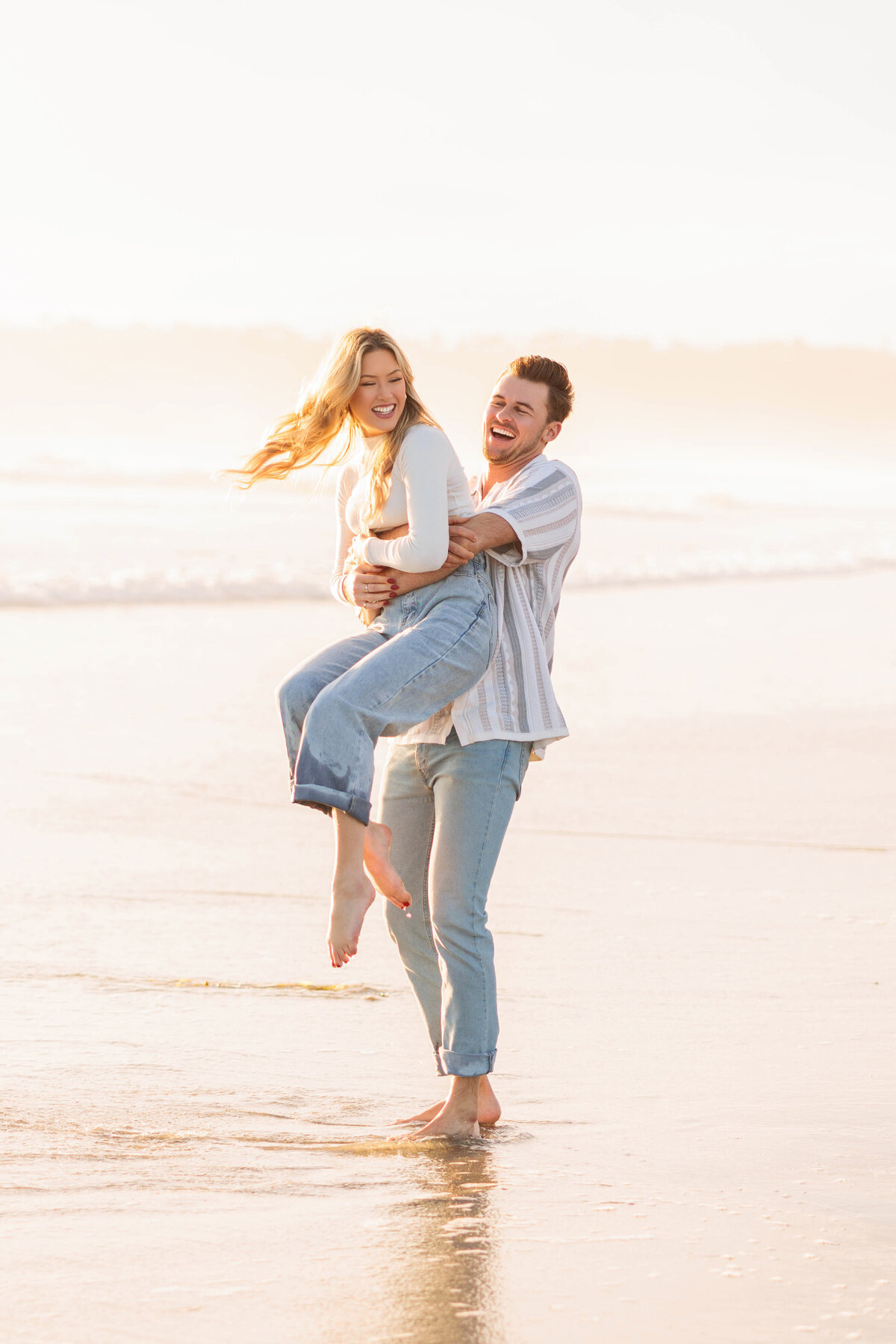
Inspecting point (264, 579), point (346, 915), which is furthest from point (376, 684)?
point (264, 579)

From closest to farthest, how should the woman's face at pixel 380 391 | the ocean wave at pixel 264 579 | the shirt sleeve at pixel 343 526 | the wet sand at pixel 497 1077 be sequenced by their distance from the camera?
the wet sand at pixel 497 1077
the woman's face at pixel 380 391
the shirt sleeve at pixel 343 526
the ocean wave at pixel 264 579

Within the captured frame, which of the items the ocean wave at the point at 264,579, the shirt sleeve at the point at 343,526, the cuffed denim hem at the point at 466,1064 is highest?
the shirt sleeve at the point at 343,526

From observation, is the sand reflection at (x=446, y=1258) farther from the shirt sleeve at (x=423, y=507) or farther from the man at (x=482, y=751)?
the shirt sleeve at (x=423, y=507)

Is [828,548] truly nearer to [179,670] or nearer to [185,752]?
[179,670]

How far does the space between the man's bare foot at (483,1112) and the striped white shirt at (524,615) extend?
0.81 m

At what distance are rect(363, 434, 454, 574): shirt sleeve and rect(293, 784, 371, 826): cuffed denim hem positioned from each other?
22.6 inches

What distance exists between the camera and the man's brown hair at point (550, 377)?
3580 mm

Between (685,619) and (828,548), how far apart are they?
1157 cm

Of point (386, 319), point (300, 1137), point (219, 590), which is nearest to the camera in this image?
point (300, 1137)

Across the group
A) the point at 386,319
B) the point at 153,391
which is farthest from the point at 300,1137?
the point at 153,391

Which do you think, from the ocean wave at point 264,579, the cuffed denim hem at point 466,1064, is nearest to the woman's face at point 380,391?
the cuffed denim hem at point 466,1064

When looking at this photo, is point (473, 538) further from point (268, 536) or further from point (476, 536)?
point (268, 536)

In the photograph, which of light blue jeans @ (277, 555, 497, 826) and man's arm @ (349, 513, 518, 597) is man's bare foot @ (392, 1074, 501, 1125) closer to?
light blue jeans @ (277, 555, 497, 826)

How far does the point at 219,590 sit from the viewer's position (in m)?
15.8
